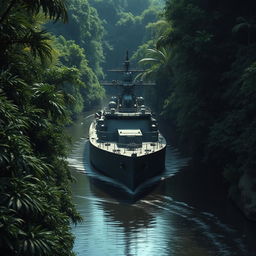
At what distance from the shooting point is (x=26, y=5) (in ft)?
50.7

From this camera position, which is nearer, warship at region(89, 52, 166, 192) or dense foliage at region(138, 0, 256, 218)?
warship at region(89, 52, 166, 192)

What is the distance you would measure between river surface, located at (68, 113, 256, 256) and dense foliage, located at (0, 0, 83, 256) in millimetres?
6240

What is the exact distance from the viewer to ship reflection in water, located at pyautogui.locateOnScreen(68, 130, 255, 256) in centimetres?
2722

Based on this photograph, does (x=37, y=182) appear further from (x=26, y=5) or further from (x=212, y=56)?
(x=212, y=56)

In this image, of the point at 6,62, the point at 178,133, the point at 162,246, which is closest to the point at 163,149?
the point at 162,246

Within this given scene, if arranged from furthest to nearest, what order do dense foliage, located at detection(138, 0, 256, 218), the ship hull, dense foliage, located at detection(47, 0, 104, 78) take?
dense foliage, located at detection(47, 0, 104, 78)
dense foliage, located at detection(138, 0, 256, 218)
the ship hull

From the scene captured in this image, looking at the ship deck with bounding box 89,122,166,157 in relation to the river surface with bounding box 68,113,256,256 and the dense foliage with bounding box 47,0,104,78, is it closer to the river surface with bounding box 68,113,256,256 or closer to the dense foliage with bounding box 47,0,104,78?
the river surface with bounding box 68,113,256,256

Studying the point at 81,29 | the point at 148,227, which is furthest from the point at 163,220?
the point at 81,29

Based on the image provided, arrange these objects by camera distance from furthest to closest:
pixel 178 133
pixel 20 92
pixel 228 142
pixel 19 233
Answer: pixel 178 133 < pixel 228 142 < pixel 20 92 < pixel 19 233

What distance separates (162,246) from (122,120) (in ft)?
72.6

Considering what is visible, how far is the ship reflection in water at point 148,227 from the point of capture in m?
27.2

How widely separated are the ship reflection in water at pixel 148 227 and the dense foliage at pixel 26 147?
336 inches

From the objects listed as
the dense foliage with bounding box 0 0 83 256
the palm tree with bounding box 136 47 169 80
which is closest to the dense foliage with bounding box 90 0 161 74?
the palm tree with bounding box 136 47 169 80

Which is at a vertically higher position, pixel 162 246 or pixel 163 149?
pixel 163 149
